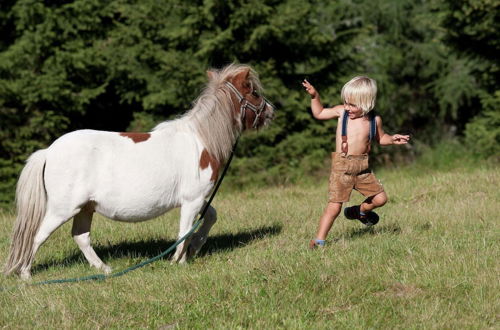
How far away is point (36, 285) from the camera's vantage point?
5.99m

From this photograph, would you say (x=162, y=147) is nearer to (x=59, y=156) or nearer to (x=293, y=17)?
(x=59, y=156)

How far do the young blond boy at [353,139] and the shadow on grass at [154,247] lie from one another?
139 centimetres

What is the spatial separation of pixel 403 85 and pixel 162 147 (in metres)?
17.1

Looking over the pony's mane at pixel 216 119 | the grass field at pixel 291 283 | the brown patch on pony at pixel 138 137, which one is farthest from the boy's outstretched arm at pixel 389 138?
the brown patch on pony at pixel 138 137

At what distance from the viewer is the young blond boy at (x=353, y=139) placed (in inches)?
247

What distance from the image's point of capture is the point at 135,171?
6367mm

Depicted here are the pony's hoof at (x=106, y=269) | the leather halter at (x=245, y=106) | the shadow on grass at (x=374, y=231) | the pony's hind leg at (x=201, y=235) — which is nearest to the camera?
the pony's hoof at (x=106, y=269)

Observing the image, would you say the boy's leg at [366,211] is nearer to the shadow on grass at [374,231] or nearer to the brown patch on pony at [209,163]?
the shadow on grass at [374,231]

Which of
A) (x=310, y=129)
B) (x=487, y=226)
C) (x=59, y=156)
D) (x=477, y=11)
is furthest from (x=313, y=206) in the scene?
(x=477, y=11)

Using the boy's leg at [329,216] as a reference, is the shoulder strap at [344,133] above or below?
above

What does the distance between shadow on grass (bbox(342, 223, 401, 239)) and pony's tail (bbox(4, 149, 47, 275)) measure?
3.31 metres

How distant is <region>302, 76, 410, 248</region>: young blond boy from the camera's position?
247 inches

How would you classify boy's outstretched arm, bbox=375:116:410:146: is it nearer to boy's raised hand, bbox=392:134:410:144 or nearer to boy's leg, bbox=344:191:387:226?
boy's raised hand, bbox=392:134:410:144

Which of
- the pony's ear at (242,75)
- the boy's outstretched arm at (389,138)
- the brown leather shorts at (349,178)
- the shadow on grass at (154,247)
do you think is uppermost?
the pony's ear at (242,75)
